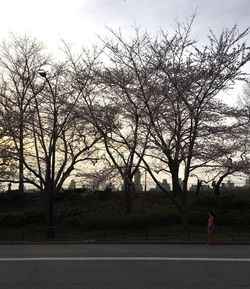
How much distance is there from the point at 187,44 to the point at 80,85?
7949 mm

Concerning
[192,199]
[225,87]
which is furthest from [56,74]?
[192,199]

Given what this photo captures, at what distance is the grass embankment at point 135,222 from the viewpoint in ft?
99.4
